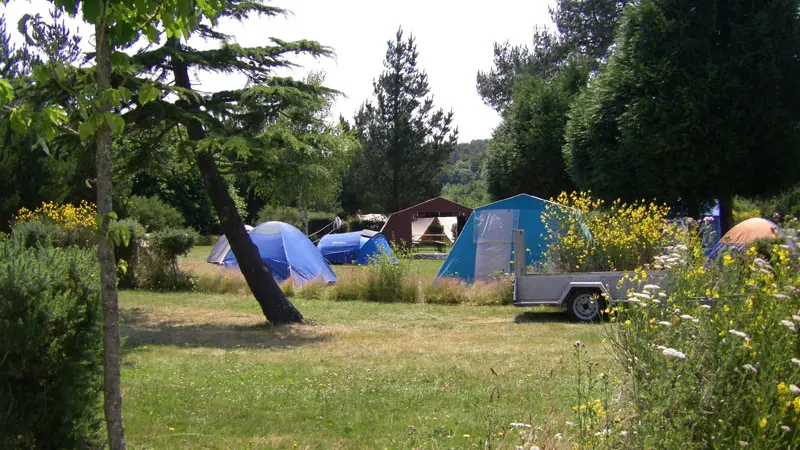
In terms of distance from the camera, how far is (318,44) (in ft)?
37.5

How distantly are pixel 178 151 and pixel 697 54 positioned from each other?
1238 centimetres

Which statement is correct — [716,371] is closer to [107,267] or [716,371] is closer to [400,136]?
[107,267]

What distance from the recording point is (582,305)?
12.2 m

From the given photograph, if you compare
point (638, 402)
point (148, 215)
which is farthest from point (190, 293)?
point (148, 215)

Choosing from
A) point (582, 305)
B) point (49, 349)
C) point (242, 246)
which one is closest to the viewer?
point (49, 349)

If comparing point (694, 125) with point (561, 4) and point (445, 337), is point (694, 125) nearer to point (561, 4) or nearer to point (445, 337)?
point (445, 337)

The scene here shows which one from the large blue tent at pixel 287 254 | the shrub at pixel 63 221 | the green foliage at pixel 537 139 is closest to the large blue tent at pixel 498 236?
the large blue tent at pixel 287 254

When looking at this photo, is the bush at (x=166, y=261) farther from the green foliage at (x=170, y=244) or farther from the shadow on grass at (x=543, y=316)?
the shadow on grass at (x=543, y=316)

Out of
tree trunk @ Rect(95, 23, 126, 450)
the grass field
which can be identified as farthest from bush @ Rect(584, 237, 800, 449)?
tree trunk @ Rect(95, 23, 126, 450)

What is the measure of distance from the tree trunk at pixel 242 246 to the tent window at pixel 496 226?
253 inches

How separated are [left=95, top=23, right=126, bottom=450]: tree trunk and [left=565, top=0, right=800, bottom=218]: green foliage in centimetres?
1582

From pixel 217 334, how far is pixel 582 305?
20.1 ft

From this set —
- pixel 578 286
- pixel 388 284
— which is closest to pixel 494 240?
pixel 388 284

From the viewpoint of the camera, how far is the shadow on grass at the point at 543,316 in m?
12.3
